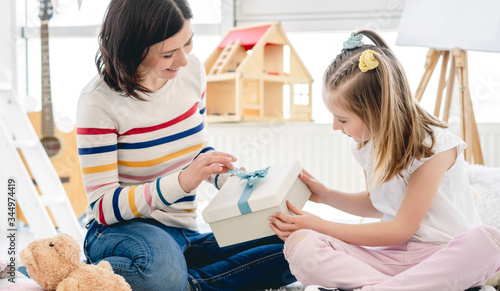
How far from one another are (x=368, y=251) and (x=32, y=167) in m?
1.32

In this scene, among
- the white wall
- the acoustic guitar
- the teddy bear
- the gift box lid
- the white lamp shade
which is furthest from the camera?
the white wall

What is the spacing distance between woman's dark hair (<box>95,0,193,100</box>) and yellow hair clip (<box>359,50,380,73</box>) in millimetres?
368

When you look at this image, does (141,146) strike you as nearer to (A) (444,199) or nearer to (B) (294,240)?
(B) (294,240)

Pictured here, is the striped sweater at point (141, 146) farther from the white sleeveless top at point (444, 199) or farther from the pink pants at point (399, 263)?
the white sleeveless top at point (444, 199)

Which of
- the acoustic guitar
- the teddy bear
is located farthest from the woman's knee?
the acoustic guitar

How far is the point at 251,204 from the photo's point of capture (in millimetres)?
964

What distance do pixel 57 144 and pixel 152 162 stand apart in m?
1.28

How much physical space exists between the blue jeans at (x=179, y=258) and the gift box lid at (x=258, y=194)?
5.0 inches

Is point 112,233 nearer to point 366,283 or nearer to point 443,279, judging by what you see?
point 366,283

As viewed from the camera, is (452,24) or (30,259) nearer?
(30,259)

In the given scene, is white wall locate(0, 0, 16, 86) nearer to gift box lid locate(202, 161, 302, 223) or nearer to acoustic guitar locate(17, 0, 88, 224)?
acoustic guitar locate(17, 0, 88, 224)

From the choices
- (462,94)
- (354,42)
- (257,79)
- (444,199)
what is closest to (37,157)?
(257,79)

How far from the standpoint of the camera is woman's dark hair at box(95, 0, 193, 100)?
1.01 metres

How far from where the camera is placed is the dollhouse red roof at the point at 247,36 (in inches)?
83.5
